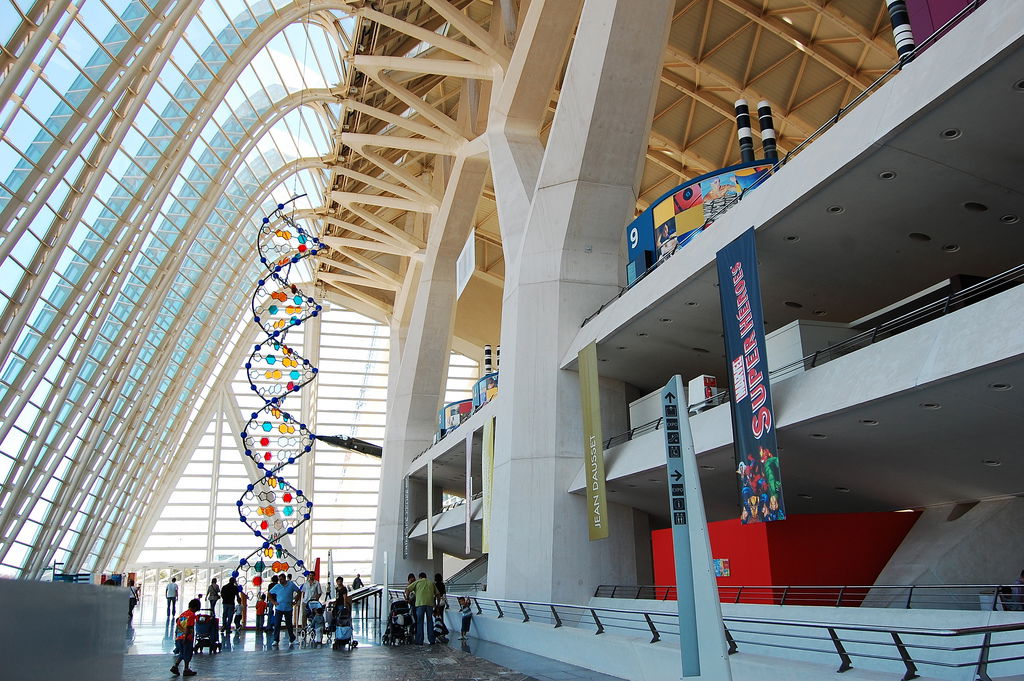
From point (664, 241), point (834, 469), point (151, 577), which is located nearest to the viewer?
point (834, 469)

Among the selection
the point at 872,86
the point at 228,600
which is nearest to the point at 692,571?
the point at 872,86

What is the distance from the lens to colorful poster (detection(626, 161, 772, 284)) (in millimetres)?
16703

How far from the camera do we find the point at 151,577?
160 feet

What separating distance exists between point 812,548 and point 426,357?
74.9 ft

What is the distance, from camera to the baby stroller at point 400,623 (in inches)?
659

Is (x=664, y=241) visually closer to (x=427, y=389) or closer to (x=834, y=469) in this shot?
(x=834, y=469)

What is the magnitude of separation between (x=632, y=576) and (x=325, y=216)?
96.8 ft

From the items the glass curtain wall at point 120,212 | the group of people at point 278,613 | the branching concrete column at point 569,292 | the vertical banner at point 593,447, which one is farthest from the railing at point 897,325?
the glass curtain wall at point 120,212

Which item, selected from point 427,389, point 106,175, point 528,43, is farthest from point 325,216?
point 528,43

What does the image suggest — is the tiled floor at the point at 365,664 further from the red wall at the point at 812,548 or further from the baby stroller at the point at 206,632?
the red wall at the point at 812,548

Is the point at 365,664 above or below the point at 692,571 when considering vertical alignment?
below

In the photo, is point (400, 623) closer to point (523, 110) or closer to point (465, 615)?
point (465, 615)

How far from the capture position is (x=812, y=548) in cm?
1371

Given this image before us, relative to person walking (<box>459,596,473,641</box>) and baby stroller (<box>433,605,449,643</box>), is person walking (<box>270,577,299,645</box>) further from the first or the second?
person walking (<box>459,596,473,641</box>)
